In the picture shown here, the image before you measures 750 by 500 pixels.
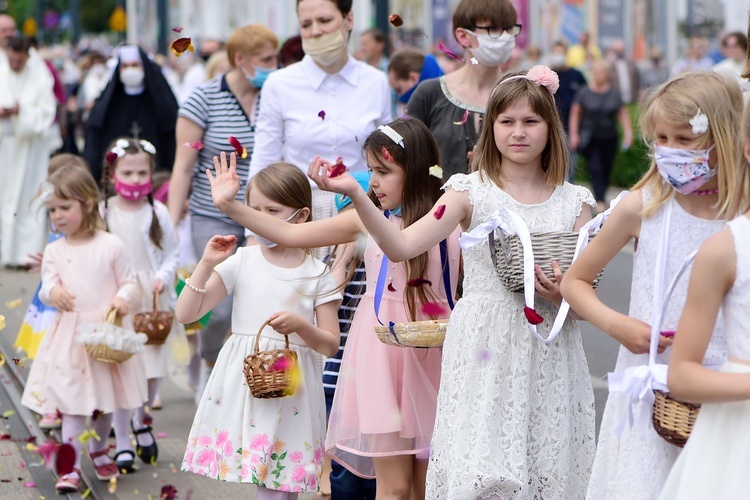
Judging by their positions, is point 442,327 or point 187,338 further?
point 187,338

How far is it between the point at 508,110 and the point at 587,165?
42.5ft

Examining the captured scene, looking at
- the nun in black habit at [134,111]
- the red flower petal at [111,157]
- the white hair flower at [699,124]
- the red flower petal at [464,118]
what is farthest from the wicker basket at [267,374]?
the nun in black habit at [134,111]

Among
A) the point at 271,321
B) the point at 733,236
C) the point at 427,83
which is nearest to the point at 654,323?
the point at 733,236

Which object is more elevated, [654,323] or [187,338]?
[654,323]

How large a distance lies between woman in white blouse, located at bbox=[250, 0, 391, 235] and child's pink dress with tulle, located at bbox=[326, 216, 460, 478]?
50.6 inches

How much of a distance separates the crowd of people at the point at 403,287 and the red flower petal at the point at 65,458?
0.05 m

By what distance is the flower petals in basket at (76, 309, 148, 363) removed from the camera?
5.92 m

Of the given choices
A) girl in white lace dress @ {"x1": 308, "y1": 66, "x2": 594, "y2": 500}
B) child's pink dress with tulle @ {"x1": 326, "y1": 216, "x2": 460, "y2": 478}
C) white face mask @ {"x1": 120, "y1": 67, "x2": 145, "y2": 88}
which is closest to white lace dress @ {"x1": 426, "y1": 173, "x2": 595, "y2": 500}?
girl in white lace dress @ {"x1": 308, "y1": 66, "x2": 594, "y2": 500}

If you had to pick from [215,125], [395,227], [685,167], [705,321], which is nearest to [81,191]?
[215,125]

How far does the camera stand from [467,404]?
14.0 feet

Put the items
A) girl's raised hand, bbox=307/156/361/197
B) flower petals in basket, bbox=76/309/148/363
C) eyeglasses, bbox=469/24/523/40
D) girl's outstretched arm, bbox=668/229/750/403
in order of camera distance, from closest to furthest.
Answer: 1. girl's outstretched arm, bbox=668/229/750/403
2. girl's raised hand, bbox=307/156/361/197
3. eyeglasses, bbox=469/24/523/40
4. flower petals in basket, bbox=76/309/148/363

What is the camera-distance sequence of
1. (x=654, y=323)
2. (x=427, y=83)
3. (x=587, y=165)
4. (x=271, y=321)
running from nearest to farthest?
(x=654, y=323), (x=271, y=321), (x=427, y=83), (x=587, y=165)

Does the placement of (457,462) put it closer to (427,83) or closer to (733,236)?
(733,236)

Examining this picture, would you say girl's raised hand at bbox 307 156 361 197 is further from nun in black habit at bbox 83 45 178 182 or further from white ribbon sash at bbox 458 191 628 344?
nun in black habit at bbox 83 45 178 182
